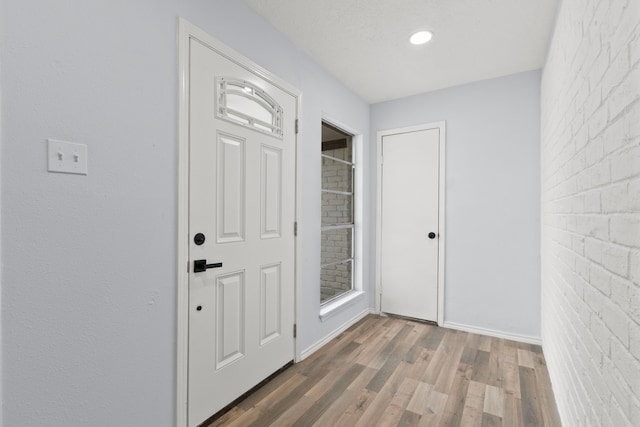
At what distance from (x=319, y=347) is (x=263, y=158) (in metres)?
1.70

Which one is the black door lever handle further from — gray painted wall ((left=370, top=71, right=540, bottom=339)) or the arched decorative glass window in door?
gray painted wall ((left=370, top=71, right=540, bottom=339))

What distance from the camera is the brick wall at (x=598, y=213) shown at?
81 cm

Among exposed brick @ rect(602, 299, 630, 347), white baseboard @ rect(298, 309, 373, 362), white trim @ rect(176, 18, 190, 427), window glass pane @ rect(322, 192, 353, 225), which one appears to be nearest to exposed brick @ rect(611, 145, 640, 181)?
exposed brick @ rect(602, 299, 630, 347)

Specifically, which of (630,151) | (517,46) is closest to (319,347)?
(630,151)

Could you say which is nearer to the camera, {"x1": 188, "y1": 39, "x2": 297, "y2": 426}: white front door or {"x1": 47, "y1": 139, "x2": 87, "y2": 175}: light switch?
{"x1": 47, "y1": 139, "x2": 87, "y2": 175}: light switch

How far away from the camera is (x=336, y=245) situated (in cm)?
352

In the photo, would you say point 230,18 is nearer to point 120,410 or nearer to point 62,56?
point 62,56

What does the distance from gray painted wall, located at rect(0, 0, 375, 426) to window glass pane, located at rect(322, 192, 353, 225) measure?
206 cm

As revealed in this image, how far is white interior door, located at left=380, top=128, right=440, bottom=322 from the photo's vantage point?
10.9ft

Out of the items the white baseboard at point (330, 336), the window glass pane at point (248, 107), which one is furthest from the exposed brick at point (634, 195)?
the white baseboard at point (330, 336)

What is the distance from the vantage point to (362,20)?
7.04 feet

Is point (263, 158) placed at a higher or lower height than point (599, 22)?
lower

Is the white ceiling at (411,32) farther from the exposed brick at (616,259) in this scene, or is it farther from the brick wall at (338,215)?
the exposed brick at (616,259)

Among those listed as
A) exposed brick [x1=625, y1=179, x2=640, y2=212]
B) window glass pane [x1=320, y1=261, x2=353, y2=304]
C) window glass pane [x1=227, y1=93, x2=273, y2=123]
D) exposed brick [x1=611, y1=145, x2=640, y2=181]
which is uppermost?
window glass pane [x1=227, y1=93, x2=273, y2=123]
